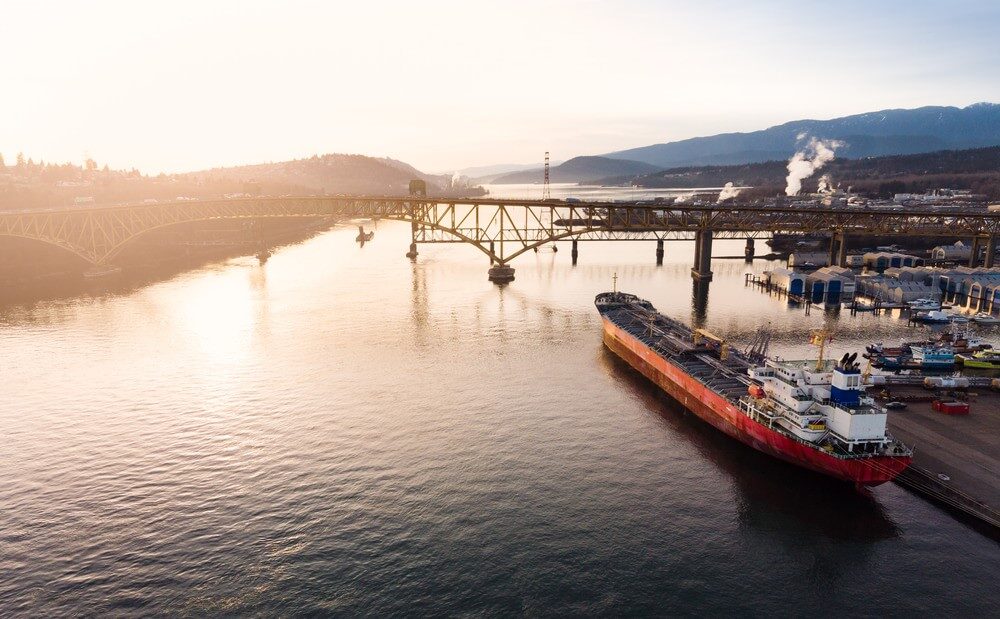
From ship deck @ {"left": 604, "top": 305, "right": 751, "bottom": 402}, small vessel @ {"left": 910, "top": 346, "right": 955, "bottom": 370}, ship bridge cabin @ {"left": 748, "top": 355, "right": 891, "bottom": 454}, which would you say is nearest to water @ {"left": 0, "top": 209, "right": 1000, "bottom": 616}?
ship bridge cabin @ {"left": 748, "top": 355, "right": 891, "bottom": 454}

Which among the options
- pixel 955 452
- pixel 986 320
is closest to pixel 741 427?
pixel 955 452

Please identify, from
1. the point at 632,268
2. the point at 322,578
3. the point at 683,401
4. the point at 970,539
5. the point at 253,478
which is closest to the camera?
the point at 322,578

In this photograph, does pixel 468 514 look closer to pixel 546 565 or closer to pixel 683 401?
pixel 546 565

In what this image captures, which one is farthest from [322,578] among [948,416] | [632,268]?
[632,268]

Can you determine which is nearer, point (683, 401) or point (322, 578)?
point (322, 578)

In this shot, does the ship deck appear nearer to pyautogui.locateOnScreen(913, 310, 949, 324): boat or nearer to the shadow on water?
the shadow on water

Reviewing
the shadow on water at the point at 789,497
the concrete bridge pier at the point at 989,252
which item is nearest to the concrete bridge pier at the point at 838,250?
the concrete bridge pier at the point at 989,252
